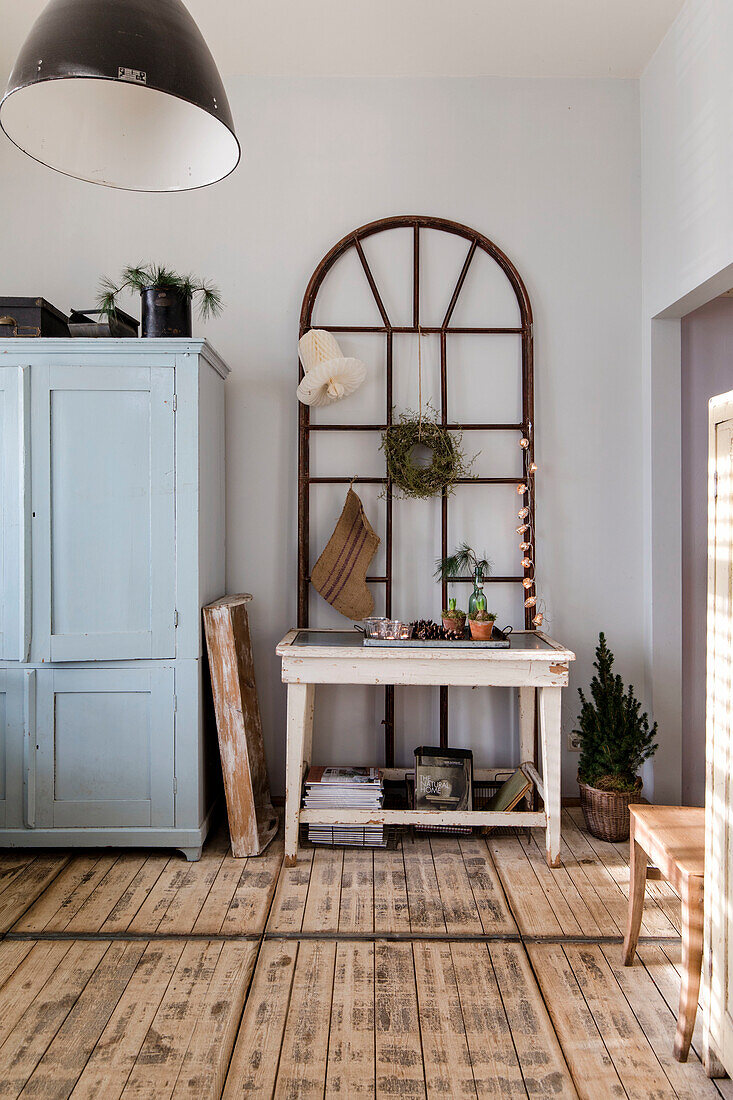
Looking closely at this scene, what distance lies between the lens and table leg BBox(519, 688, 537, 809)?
11.9 ft

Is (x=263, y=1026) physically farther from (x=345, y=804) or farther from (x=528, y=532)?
(x=528, y=532)

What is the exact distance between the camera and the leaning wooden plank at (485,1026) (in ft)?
6.30

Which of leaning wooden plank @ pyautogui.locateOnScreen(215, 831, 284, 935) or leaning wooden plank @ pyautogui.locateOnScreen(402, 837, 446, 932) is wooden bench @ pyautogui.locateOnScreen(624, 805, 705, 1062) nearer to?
leaning wooden plank @ pyautogui.locateOnScreen(402, 837, 446, 932)

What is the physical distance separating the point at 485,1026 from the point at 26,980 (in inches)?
53.3

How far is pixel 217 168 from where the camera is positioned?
1.91 metres

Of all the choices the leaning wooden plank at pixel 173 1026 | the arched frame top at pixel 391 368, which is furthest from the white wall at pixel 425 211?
the leaning wooden plank at pixel 173 1026

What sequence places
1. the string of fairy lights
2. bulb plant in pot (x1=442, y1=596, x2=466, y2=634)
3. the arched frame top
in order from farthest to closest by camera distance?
the arched frame top
the string of fairy lights
bulb plant in pot (x1=442, y1=596, x2=466, y2=634)

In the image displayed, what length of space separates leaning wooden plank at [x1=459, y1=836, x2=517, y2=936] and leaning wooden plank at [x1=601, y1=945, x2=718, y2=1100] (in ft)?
1.15

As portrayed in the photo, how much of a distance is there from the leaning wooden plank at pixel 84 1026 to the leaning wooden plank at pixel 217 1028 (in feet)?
0.86

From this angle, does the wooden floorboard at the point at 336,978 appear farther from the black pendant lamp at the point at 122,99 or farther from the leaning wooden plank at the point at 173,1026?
the black pendant lamp at the point at 122,99

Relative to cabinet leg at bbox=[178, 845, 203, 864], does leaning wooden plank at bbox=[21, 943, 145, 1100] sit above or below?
below

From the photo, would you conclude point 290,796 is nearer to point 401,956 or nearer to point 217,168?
point 401,956

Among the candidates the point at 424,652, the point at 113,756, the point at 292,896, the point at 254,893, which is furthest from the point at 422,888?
the point at 113,756

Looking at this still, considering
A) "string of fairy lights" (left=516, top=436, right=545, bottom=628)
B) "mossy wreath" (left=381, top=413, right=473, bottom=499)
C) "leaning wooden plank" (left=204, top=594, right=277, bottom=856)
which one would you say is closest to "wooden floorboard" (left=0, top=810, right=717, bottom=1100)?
"leaning wooden plank" (left=204, top=594, right=277, bottom=856)
